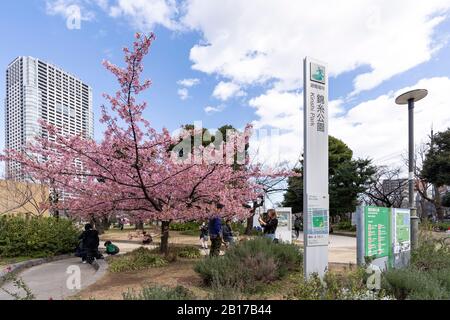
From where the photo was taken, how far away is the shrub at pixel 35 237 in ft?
36.2

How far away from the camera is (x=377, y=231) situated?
6.99m

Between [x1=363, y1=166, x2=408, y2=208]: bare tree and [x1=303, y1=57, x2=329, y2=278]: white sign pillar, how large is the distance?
27.0 m

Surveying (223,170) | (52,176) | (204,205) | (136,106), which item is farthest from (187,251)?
(136,106)

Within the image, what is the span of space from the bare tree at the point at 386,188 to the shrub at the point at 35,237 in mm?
26295

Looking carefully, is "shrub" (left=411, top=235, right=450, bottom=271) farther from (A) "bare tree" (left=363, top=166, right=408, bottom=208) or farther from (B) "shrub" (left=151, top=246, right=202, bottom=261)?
(A) "bare tree" (left=363, top=166, right=408, bottom=208)

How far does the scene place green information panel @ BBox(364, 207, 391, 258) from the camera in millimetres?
6637

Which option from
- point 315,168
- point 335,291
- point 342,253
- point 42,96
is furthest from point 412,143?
point 42,96

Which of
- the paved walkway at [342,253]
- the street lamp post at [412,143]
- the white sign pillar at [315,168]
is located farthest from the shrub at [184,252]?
the street lamp post at [412,143]

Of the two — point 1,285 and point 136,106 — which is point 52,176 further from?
point 136,106

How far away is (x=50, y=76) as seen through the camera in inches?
455

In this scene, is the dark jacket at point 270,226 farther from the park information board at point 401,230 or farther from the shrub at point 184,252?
the park information board at point 401,230

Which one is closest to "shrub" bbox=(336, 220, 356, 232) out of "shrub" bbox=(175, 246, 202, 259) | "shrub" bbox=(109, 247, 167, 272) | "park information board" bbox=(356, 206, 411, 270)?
"shrub" bbox=(175, 246, 202, 259)

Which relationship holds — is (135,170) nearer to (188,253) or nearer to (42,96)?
(188,253)
